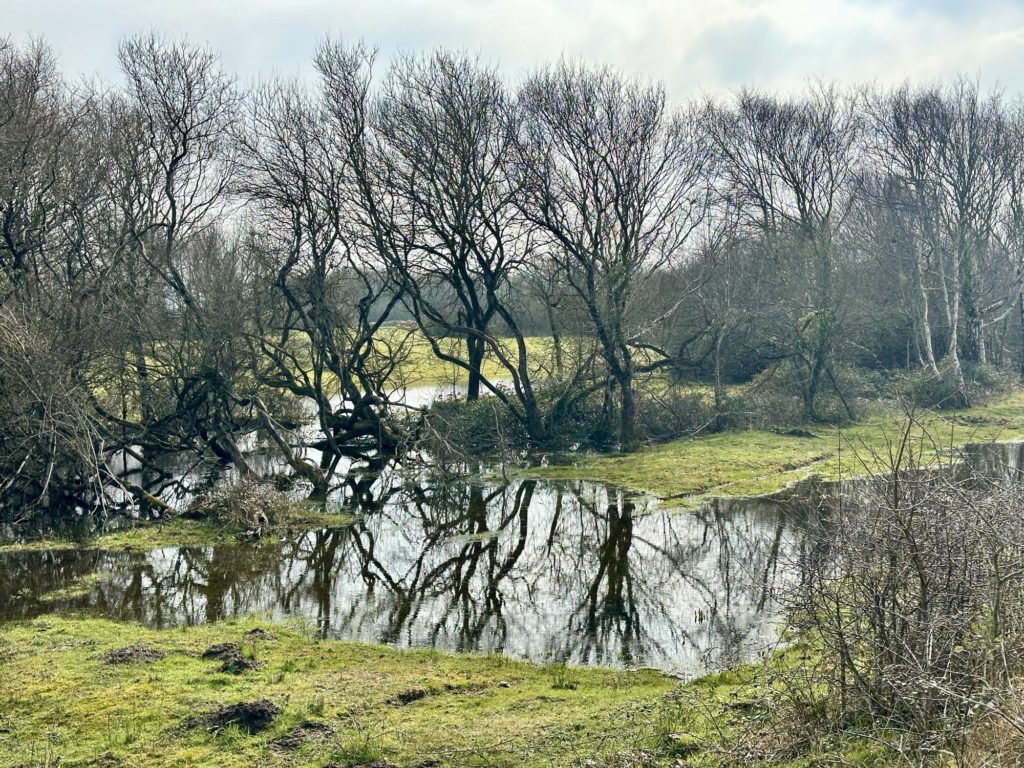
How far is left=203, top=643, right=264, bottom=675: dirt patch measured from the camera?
9.79m

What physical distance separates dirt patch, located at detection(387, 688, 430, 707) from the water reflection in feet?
5.86

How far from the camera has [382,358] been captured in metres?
25.8

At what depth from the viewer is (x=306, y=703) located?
28.5ft

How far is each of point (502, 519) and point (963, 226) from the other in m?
24.8

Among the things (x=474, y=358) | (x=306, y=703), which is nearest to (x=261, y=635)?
(x=306, y=703)

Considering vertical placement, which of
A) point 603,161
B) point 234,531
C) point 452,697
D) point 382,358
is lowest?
point 452,697

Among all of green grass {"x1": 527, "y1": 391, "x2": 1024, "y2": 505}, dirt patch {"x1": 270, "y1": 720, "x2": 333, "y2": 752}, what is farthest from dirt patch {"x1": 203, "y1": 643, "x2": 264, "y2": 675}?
green grass {"x1": 527, "y1": 391, "x2": 1024, "y2": 505}

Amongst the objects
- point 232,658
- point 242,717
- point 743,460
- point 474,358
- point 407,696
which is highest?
point 474,358

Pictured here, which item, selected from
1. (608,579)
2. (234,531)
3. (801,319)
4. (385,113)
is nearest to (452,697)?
(608,579)

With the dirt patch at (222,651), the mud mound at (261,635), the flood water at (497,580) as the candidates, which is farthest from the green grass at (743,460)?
the dirt patch at (222,651)

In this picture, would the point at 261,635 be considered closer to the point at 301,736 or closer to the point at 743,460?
the point at 301,736

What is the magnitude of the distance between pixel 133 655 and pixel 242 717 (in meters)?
2.56

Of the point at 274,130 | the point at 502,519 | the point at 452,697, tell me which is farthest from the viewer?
the point at 274,130

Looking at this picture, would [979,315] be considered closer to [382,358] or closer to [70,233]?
[382,358]
